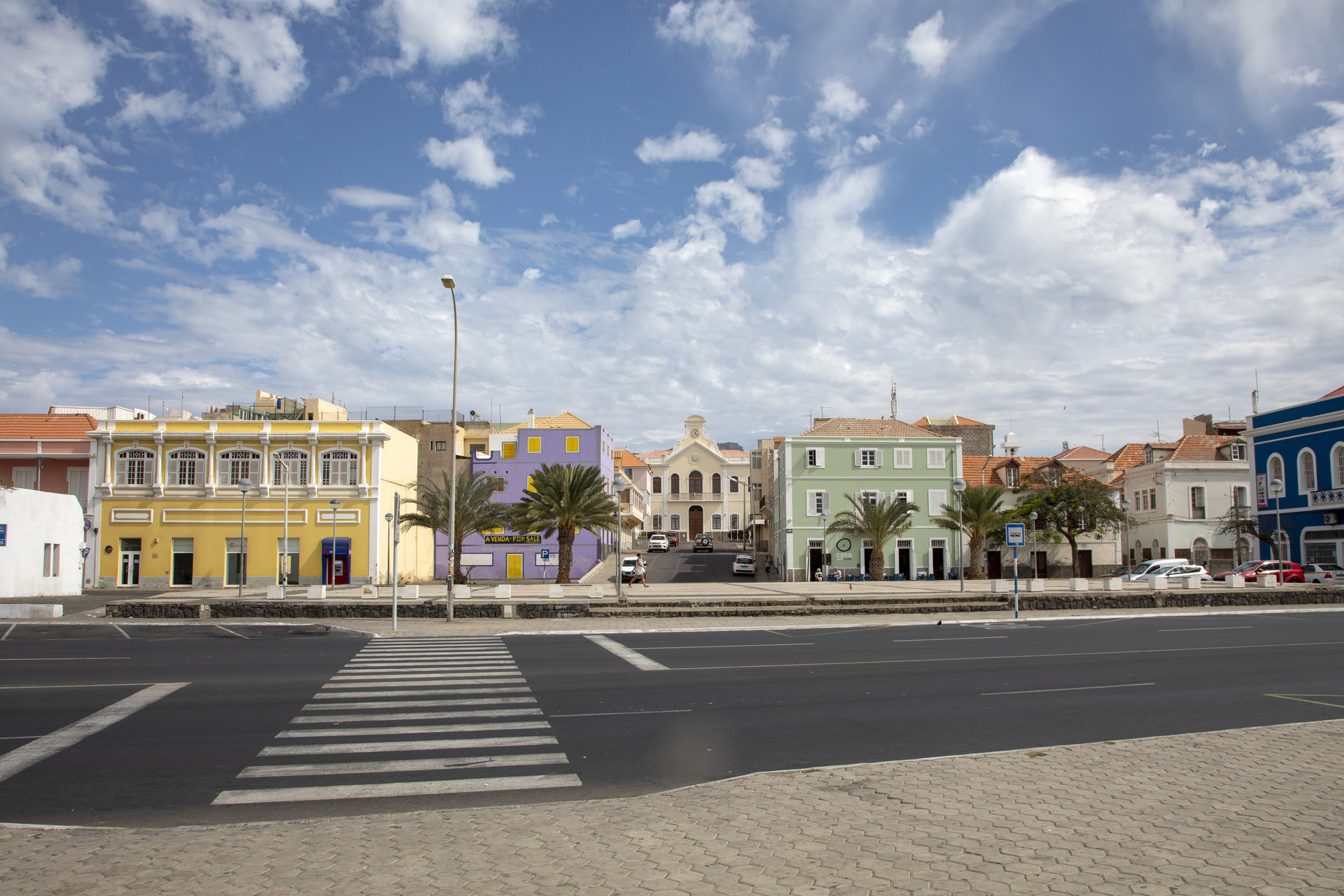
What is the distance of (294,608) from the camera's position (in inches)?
1063

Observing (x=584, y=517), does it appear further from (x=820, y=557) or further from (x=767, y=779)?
(x=767, y=779)

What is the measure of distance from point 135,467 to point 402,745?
160 ft

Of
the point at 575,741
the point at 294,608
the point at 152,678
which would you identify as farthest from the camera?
the point at 294,608

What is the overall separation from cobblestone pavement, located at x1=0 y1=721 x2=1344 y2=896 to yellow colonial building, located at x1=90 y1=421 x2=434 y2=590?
44.4 m

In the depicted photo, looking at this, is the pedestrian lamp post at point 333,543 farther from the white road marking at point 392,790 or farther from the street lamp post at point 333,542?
the white road marking at point 392,790

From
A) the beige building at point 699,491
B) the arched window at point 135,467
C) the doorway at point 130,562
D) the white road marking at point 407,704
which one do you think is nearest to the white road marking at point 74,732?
the white road marking at point 407,704

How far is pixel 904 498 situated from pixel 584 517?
21333 mm

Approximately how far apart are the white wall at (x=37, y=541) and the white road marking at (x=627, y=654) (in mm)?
25248

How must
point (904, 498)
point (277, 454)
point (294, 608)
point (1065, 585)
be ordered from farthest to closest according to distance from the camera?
point (904, 498)
point (277, 454)
point (1065, 585)
point (294, 608)

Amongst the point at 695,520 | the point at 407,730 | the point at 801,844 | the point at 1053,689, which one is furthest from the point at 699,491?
the point at 801,844

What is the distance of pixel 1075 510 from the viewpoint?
2093 inches

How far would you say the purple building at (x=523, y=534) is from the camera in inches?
2203

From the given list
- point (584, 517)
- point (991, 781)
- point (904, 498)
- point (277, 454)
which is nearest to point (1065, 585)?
point (904, 498)

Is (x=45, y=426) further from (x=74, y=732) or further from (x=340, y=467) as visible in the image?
(x=74, y=732)
